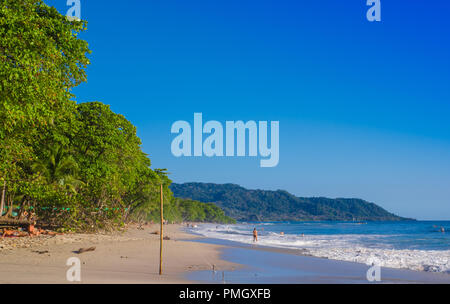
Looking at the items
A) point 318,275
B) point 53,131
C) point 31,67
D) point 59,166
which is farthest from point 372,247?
point 31,67

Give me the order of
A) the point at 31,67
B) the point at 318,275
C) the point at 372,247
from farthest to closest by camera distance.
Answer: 1. the point at 372,247
2. the point at 318,275
3. the point at 31,67

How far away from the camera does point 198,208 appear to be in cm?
16400

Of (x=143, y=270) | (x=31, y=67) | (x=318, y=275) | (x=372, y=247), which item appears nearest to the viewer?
(x=31, y=67)

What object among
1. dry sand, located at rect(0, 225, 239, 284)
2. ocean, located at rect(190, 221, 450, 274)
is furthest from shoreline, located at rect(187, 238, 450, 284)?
ocean, located at rect(190, 221, 450, 274)

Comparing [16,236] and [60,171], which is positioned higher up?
[60,171]

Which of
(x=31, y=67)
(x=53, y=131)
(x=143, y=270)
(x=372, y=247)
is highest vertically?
(x=31, y=67)

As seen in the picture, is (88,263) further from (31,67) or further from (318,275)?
(318,275)

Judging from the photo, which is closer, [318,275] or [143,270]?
[143,270]

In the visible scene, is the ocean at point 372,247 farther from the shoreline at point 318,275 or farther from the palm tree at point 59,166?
the palm tree at point 59,166

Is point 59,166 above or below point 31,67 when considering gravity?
below
